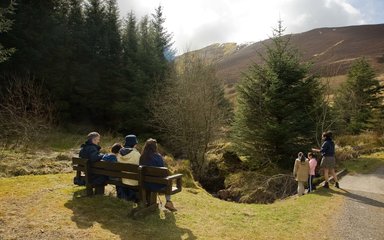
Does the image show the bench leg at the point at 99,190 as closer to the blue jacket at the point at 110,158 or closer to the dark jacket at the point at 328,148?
the blue jacket at the point at 110,158

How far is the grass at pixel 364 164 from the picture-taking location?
16.9 meters

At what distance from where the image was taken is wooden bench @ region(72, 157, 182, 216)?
736 cm

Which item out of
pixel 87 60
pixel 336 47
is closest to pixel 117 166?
pixel 87 60

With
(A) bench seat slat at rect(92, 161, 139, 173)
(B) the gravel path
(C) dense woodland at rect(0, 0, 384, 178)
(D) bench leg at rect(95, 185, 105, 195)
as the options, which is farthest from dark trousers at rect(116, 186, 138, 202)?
(C) dense woodland at rect(0, 0, 384, 178)

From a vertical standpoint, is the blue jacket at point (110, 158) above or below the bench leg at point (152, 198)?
above

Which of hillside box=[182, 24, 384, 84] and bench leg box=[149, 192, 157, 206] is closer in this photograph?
bench leg box=[149, 192, 157, 206]

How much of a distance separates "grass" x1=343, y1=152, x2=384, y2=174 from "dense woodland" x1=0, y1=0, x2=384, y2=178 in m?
2.04

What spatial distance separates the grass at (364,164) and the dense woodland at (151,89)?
2.04 meters

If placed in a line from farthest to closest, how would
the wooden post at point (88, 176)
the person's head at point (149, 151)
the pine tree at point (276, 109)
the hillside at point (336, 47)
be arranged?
the hillside at point (336, 47) → the pine tree at point (276, 109) → the wooden post at point (88, 176) → the person's head at point (149, 151)

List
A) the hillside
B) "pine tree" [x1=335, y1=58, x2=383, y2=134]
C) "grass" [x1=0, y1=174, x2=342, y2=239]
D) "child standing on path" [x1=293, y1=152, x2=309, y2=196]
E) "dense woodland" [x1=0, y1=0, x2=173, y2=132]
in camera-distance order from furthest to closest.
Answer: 1. the hillside
2. "pine tree" [x1=335, y1=58, x2=383, y2=134]
3. "dense woodland" [x1=0, y1=0, x2=173, y2=132]
4. "child standing on path" [x1=293, y1=152, x2=309, y2=196]
5. "grass" [x1=0, y1=174, x2=342, y2=239]

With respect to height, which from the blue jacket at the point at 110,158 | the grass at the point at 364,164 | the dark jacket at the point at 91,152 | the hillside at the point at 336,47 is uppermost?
the hillside at the point at 336,47

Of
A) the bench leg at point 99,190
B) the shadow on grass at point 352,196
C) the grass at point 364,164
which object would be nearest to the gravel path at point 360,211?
the shadow on grass at point 352,196

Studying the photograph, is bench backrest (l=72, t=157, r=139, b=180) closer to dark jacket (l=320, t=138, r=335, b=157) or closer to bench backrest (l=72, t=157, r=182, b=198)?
bench backrest (l=72, t=157, r=182, b=198)

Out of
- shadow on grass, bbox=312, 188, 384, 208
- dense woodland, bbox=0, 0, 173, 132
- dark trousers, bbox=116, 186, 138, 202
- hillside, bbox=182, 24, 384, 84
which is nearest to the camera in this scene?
dark trousers, bbox=116, 186, 138, 202
